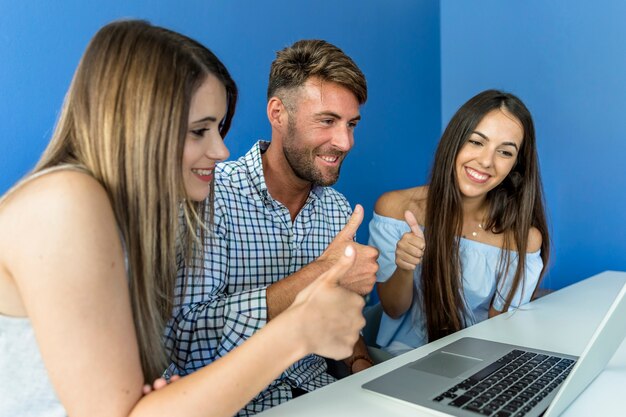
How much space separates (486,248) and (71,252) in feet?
4.08

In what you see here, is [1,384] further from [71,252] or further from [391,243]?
[391,243]

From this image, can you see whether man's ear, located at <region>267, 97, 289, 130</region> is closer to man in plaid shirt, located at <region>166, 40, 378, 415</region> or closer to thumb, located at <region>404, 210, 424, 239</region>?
man in plaid shirt, located at <region>166, 40, 378, 415</region>

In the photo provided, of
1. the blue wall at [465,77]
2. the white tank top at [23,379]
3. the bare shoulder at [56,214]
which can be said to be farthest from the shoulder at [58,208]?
the blue wall at [465,77]

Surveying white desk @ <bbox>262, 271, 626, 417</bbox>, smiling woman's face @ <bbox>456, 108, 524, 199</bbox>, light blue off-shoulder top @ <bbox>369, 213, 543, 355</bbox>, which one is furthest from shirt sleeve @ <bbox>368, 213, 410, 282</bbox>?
white desk @ <bbox>262, 271, 626, 417</bbox>

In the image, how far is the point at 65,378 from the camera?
1.98 feet

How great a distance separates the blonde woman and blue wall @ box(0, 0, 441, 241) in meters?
0.56

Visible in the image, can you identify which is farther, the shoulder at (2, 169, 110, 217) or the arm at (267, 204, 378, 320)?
the arm at (267, 204, 378, 320)

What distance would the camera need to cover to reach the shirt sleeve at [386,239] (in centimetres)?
151

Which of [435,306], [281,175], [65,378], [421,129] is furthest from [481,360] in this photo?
[421,129]

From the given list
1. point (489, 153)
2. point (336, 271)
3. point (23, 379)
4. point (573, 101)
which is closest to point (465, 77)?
point (573, 101)

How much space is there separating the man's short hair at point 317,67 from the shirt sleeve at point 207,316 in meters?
0.53

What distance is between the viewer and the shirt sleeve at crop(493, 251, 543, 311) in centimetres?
145

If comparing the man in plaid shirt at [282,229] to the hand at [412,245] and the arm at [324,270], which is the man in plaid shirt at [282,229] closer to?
the arm at [324,270]

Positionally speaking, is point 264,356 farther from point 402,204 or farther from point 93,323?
point 402,204
